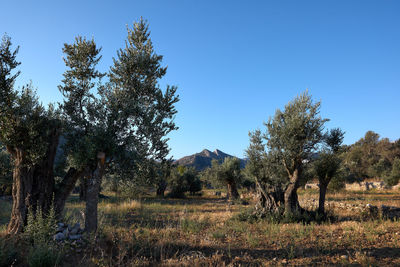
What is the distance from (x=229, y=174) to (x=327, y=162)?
664 inches

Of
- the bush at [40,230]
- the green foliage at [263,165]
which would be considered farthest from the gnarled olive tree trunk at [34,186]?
the green foliage at [263,165]

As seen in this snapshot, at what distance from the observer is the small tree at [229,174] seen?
1149 inches

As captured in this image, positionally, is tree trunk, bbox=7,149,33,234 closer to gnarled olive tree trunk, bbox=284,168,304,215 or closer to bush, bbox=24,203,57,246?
bush, bbox=24,203,57,246

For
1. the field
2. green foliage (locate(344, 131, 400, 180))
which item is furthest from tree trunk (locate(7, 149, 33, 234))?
green foliage (locate(344, 131, 400, 180))

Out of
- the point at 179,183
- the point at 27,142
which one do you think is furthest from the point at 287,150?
the point at 179,183

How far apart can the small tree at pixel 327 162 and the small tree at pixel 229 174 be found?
15301mm

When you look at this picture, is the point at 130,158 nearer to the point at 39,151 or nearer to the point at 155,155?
the point at 155,155

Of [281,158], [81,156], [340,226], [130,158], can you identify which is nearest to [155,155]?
[130,158]

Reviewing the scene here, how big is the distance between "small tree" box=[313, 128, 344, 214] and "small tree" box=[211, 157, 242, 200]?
15.3 m

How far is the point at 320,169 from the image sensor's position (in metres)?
13.5

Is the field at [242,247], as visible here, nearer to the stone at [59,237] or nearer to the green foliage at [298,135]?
the stone at [59,237]

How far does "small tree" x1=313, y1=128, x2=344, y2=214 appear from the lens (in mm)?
13273

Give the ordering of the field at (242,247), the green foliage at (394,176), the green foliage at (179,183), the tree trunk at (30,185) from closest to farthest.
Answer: the field at (242,247) < the tree trunk at (30,185) < the green foliage at (179,183) < the green foliage at (394,176)

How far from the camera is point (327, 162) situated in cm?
1331
